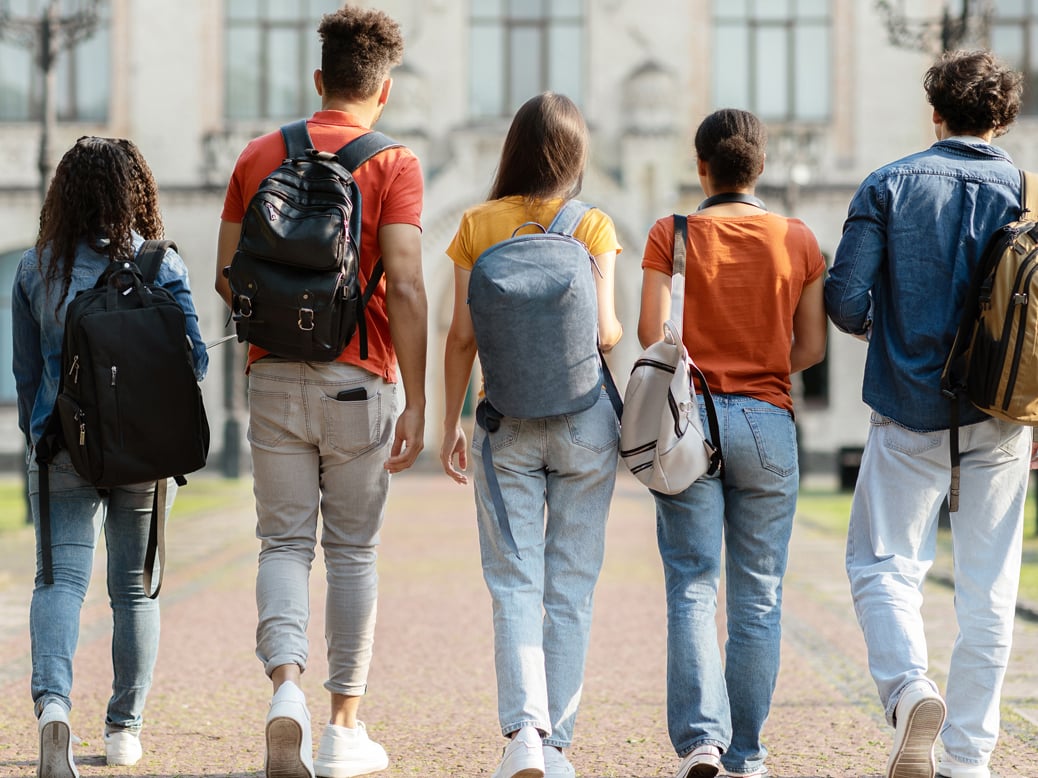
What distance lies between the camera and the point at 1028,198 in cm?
412

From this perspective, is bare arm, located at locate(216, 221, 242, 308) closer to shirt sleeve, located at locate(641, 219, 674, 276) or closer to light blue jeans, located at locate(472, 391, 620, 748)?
light blue jeans, located at locate(472, 391, 620, 748)

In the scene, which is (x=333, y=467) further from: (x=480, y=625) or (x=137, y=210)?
(x=480, y=625)

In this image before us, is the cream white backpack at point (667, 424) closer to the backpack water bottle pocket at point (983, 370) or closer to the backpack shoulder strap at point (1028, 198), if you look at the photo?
the backpack water bottle pocket at point (983, 370)

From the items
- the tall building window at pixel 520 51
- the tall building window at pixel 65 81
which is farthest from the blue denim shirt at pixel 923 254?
the tall building window at pixel 65 81

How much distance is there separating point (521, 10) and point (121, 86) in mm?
7344

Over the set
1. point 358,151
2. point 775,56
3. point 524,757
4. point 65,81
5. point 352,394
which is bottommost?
point 524,757

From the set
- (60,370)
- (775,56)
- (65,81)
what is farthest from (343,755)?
(65,81)

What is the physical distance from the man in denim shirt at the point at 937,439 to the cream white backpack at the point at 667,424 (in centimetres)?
50

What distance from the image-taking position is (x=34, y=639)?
4207 millimetres

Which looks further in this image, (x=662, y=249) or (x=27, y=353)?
(x=27, y=353)

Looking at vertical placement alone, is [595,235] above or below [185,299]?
above

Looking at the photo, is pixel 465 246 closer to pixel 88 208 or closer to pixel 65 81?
pixel 88 208

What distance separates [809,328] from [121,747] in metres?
2.38

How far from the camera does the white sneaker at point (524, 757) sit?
3.74 meters
